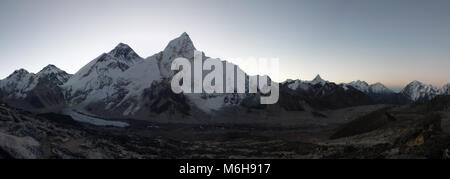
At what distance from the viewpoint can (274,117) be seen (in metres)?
174

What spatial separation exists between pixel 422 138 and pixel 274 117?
144573mm

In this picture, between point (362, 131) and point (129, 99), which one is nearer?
point (362, 131)
